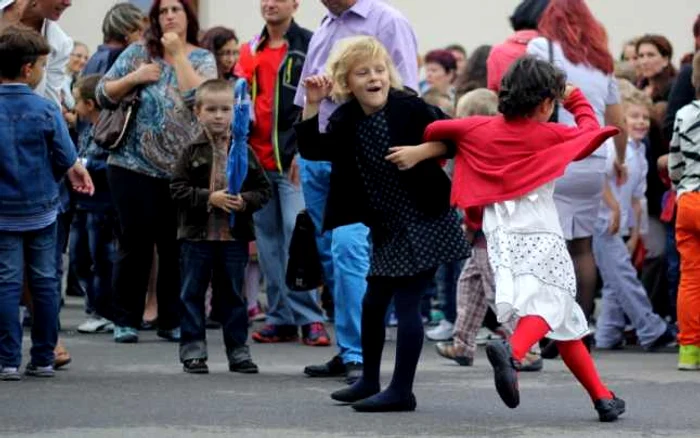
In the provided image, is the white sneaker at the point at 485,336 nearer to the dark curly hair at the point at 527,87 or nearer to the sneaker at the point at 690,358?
the sneaker at the point at 690,358

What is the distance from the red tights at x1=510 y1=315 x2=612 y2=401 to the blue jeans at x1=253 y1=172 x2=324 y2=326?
3611 mm

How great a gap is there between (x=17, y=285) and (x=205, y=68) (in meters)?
2.56

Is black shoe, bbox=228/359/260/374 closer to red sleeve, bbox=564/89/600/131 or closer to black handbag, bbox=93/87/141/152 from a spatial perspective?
black handbag, bbox=93/87/141/152

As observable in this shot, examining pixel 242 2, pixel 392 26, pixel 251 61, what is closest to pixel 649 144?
pixel 251 61

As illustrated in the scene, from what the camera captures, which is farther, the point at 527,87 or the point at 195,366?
the point at 195,366

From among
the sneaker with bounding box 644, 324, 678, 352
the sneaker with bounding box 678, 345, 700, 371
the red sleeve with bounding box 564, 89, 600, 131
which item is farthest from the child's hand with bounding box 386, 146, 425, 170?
the sneaker with bounding box 644, 324, 678, 352

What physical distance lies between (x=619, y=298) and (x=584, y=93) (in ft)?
6.18

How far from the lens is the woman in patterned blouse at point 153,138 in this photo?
38.6ft

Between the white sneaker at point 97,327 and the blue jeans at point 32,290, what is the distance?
2919 millimetres

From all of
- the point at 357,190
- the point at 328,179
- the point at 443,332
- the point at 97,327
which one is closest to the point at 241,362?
the point at 328,179

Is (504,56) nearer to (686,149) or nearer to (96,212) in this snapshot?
(686,149)

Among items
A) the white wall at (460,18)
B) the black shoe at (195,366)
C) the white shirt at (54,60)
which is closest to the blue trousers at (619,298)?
the black shoe at (195,366)

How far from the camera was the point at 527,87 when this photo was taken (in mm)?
8492

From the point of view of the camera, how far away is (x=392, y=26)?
10.0 meters
